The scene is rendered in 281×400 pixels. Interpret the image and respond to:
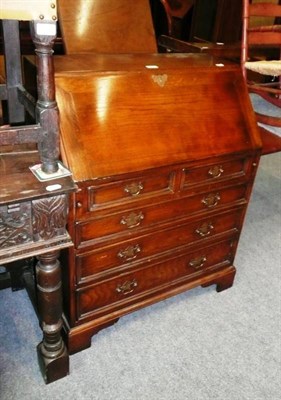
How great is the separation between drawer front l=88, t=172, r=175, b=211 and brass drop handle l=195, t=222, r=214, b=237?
0.95 ft

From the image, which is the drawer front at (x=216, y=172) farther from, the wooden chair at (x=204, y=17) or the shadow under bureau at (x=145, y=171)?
the wooden chair at (x=204, y=17)

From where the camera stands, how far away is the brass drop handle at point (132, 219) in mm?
1309

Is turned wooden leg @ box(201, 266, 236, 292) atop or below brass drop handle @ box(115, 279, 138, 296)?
below

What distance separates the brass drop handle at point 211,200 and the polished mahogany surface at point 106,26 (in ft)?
2.32

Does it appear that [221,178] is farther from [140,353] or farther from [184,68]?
[140,353]

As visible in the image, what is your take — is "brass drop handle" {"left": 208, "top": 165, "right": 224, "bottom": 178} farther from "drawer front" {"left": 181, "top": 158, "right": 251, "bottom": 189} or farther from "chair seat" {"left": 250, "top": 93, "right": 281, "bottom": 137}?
"chair seat" {"left": 250, "top": 93, "right": 281, "bottom": 137}

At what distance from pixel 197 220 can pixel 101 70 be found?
0.68 m

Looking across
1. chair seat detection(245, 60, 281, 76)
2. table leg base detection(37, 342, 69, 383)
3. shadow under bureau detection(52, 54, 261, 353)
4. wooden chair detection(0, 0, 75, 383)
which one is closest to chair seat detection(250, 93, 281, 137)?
chair seat detection(245, 60, 281, 76)

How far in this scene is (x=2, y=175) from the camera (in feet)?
3.41

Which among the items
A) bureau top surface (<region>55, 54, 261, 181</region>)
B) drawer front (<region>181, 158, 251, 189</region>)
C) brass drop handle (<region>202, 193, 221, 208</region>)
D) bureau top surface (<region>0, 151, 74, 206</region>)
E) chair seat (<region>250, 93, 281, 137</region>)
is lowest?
brass drop handle (<region>202, 193, 221, 208</region>)

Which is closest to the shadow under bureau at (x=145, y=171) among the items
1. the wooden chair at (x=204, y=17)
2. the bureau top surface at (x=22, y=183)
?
the bureau top surface at (x=22, y=183)

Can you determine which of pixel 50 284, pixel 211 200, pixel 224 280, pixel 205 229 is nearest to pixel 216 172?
pixel 211 200

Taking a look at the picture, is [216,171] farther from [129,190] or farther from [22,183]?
[22,183]

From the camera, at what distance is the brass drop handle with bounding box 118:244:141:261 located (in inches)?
54.5
